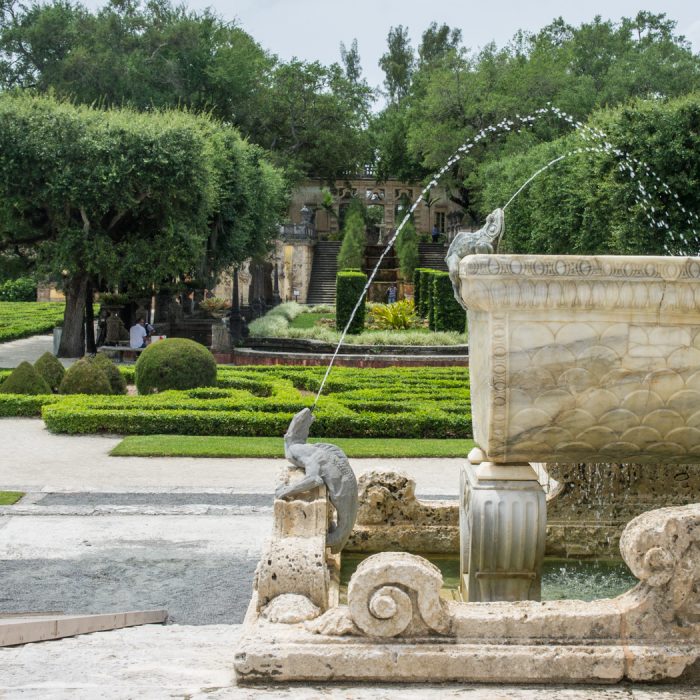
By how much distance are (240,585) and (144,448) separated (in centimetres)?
587

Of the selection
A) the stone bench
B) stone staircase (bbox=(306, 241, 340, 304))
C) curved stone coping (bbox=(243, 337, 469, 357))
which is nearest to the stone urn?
curved stone coping (bbox=(243, 337, 469, 357))

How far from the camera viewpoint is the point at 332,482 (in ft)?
20.0

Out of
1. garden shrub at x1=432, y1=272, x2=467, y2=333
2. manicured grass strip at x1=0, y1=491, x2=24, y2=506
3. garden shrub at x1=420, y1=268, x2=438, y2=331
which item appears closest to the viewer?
manicured grass strip at x1=0, y1=491, x2=24, y2=506

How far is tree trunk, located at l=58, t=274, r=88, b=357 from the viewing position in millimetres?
25625

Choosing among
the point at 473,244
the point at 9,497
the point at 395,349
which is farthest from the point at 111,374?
the point at 473,244

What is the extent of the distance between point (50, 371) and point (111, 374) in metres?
1.42

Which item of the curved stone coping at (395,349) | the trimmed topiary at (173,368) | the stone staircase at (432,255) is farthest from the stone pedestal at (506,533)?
the stone staircase at (432,255)

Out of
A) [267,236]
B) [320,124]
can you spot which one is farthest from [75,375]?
[320,124]

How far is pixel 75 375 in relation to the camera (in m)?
17.2

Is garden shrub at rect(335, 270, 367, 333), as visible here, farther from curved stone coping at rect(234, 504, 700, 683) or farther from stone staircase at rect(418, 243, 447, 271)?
curved stone coping at rect(234, 504, 700, 683)

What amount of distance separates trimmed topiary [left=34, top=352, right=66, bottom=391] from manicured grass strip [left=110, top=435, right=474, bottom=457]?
15.0ft

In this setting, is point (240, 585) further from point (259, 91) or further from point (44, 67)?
point (259, 91)

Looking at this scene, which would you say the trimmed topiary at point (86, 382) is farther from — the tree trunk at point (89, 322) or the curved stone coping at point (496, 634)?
the curved stone coping at point (496, 634)

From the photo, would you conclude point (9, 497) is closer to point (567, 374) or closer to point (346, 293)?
point (567, 374)
